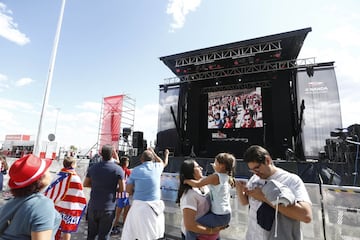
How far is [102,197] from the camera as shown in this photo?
2635mm

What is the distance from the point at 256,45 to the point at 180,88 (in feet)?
16.4

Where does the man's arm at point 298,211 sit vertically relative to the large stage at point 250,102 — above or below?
below

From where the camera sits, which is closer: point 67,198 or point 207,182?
point 207,182

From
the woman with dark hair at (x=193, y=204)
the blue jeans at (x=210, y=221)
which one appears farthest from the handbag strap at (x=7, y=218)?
the blue jeans at (x=210, y=221)

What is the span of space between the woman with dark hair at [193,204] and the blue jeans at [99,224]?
124 centimetres

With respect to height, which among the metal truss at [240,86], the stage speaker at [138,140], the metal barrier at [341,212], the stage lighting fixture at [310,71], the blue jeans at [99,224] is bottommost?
the blue jeans at [99,224]

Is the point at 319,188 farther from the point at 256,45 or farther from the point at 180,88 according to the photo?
the point at 180,88

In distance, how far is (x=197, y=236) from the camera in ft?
5.90

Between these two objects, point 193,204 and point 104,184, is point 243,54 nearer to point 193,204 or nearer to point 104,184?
point 104,184

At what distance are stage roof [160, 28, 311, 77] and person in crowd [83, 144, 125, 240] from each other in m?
9.00

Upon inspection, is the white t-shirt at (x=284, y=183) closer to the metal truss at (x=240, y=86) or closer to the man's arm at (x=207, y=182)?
the man's arm at (x=207, y=182)

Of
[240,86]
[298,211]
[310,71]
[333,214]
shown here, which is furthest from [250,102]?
[298,211]

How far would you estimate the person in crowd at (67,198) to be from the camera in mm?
2530

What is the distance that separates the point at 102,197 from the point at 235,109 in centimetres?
988
